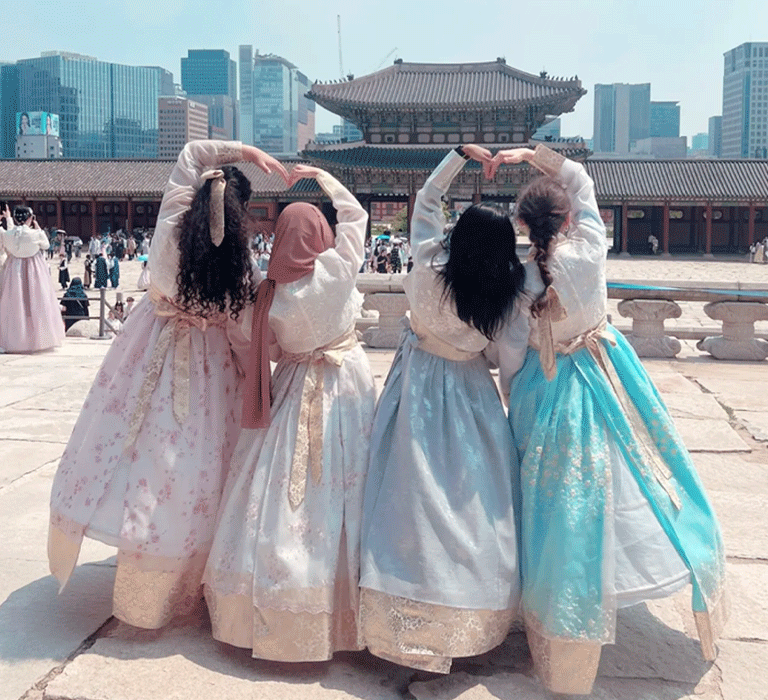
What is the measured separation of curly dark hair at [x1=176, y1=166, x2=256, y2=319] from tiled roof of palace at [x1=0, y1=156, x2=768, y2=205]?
26.4 meters

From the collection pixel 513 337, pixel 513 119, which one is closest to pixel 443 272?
pixel 513 337

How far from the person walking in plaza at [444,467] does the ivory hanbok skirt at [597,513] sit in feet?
0.29

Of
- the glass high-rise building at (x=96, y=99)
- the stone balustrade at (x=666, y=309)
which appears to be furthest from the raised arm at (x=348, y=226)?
the glass high-rise building at (x=96, y=99)

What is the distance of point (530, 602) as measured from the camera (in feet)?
7.56

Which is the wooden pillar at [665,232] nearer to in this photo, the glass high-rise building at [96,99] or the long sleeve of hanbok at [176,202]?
the long sleeve of hanbok at [176,202]

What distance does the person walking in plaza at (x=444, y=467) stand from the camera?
2.28m

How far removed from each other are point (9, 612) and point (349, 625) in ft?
3.60

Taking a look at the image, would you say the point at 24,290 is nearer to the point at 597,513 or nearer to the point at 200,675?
the point at 200,675

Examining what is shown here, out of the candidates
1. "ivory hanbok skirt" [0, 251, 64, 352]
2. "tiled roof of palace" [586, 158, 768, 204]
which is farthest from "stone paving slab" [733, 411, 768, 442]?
"tiled roof of palace" [586, 158, 768, 204]

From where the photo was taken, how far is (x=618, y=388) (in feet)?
8.30

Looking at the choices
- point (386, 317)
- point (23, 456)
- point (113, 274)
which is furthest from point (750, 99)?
point (23, 456)

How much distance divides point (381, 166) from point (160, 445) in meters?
28.3

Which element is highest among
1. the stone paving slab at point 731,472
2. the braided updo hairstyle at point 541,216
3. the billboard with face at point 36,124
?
the billboard with face at point 36,124

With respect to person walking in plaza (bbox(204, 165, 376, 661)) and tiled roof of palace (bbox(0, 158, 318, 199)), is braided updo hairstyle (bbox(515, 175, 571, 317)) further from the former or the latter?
tiled roof of palace (bbox(0, 158, 318, 199))
